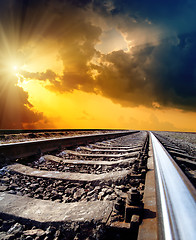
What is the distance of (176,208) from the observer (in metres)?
1.09

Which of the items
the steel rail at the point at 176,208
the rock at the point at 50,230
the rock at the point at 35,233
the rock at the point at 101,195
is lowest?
the rock at the point at 35,233

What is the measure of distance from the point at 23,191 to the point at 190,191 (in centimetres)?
170

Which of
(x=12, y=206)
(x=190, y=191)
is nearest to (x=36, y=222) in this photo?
(x=12, y=206)

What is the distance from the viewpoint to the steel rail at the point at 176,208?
2.77 feet

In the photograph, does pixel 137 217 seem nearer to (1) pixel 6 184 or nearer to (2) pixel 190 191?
(2) pixel 190 191

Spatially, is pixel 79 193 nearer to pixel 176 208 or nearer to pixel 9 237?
pixel 9 237

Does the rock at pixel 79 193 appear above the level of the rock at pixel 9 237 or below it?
above

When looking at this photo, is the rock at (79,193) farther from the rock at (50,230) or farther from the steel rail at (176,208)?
the steel rail at (176,208)

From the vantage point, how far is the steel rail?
0.85 metres

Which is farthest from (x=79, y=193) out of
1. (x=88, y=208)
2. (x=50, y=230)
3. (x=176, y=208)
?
(x=176, y=208)

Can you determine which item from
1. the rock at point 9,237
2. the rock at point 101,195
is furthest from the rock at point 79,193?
the rock at point 9,237

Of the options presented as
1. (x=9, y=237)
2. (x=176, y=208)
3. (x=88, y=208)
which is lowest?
(x=9, y=237)

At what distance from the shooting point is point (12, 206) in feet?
4.61

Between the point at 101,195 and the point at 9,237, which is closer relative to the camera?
the point at 9,237
